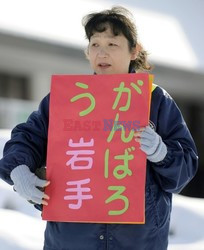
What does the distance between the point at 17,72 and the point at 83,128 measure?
10.8m

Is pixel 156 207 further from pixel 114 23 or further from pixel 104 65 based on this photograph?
pixel 114 23

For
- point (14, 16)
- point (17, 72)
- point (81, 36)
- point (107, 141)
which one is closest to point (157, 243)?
point (107, 141)

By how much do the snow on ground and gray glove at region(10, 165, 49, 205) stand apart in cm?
79

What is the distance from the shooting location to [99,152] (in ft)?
6.05

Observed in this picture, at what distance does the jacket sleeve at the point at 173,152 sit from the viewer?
5.90 feet

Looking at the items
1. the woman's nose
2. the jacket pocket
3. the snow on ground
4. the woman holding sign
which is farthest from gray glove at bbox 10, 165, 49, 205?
the snow on ground

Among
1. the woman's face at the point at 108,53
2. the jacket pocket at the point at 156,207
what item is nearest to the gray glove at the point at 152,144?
the jacket pocket at the point at 156,207

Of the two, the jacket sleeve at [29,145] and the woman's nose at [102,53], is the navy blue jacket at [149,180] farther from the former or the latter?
the woman's nose at [102,53]

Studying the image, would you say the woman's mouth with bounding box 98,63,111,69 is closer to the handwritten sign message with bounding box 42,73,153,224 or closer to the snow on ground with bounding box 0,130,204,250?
the handwritten sign message with bounding box 42,73,153,224

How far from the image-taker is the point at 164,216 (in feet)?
6.08

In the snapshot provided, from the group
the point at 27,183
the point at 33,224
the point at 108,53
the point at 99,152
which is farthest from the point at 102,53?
the point at 33,224

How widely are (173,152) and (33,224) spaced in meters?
1.27

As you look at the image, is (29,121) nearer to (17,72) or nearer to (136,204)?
(136,204)

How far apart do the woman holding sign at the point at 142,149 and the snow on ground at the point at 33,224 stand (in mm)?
747
